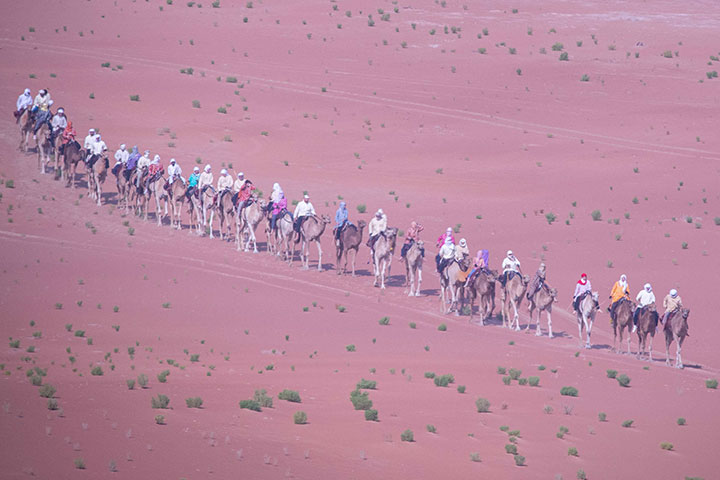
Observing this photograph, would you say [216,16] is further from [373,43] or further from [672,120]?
[672,120]

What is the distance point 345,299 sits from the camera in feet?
110

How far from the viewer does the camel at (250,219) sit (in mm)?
36719

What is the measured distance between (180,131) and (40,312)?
90.7 ft

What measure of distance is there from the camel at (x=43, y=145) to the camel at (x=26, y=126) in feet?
2.58

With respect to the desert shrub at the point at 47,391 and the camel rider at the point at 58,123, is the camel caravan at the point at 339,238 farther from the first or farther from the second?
the desert shrub at the point at 47,391

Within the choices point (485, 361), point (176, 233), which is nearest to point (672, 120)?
point (176, 233)

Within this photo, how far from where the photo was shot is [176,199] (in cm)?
3881

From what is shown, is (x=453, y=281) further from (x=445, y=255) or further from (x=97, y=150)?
(x=97, y=150)

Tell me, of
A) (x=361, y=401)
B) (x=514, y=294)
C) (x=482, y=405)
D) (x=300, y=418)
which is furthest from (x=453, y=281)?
(x=300, y=418)

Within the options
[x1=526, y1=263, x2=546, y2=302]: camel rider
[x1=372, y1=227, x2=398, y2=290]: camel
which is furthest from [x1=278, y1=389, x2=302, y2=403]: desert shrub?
[x1=372, y1=227, x2=398, y2=290]: camel

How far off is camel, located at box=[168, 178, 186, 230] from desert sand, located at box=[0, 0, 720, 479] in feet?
2.15

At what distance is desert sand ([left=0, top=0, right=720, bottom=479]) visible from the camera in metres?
19.3

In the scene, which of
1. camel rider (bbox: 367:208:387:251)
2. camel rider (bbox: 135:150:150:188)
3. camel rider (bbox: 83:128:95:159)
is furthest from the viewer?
camel rider (bbox: 83:128:95:159)

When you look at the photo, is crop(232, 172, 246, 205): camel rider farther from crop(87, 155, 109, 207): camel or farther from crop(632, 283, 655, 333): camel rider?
crop(632, 283, 655, 333): camel rider
